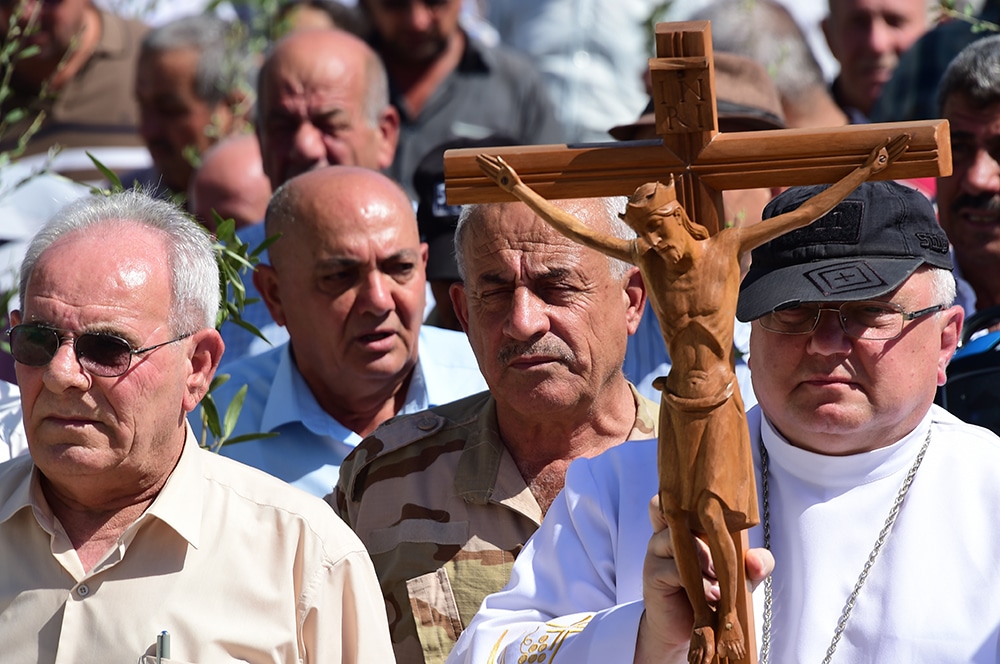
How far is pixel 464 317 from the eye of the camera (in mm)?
4645

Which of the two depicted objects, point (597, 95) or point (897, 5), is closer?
point (897, 5)

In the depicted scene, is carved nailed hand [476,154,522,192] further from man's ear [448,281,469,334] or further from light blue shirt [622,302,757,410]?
light blue shirt [622,302,757,410]

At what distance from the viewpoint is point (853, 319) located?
11.0ft

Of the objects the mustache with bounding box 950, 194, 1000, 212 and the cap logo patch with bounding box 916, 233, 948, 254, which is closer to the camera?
the cap logo patch with bounding box 916, 233, 948, 254

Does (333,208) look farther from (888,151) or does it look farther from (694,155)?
(888,151)

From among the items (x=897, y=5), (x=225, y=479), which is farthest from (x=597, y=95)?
(x=225, y=479)

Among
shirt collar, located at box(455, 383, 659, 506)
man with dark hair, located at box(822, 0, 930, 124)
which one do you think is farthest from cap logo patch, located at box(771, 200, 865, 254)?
man with dark hair, located at box(822, 0, 930, 124)

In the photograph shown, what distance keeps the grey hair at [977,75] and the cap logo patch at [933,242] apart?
1909mm

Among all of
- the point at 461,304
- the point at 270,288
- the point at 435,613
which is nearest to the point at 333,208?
the point at 270,288

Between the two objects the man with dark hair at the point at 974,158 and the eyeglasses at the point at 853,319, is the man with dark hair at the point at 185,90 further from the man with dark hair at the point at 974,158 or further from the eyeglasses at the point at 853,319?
the eyeglasses at the point at 853,319

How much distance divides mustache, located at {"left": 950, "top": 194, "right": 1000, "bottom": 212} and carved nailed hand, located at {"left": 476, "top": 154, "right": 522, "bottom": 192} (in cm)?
288

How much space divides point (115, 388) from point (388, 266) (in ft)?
6.11

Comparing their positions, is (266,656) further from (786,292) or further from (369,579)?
(786,292)

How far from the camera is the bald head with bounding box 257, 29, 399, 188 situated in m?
6.54
